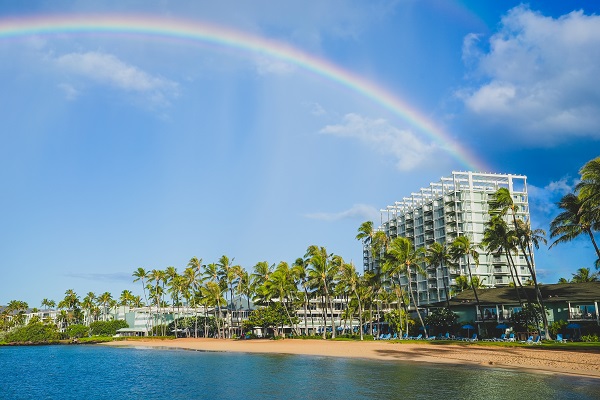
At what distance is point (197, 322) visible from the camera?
138m

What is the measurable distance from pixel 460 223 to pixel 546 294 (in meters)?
47.7

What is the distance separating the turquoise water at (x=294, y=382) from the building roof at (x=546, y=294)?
3131cm

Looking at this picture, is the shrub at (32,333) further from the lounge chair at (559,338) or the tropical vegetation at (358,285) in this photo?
the lounge chair at (559,338)

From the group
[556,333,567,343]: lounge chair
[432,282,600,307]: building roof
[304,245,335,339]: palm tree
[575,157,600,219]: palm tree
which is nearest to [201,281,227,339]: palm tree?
[304,245,335,339]: palm tree

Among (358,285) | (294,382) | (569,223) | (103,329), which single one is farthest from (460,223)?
(103,329)

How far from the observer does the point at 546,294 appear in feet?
252

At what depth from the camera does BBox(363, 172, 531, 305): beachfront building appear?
396 ft

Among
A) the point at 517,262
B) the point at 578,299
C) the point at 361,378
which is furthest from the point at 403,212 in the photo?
the point at 361,378

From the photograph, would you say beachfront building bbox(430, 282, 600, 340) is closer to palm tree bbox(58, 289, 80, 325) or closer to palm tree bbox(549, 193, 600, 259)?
palm tree bbox(549, 193, 600, 259)

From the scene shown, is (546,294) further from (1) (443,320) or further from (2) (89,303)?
(2) (89,303)

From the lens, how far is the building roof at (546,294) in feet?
230

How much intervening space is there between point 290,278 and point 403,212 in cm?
5142

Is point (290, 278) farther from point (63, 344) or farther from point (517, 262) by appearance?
point (63, 344)

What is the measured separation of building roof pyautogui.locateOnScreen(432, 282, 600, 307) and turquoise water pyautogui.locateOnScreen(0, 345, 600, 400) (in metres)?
31.3
